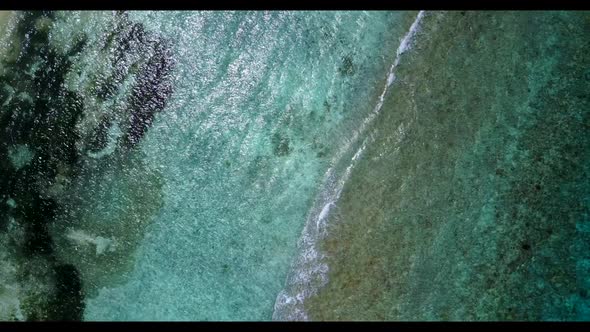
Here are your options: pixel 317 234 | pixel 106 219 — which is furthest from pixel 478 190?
pixel 106 219

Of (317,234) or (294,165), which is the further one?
(294,165)

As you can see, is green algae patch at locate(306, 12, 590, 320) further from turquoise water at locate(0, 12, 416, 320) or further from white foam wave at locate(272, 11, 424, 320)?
turquoise water at locate(0, 12, 416, 320)

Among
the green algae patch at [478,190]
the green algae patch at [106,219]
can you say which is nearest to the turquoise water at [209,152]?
the green algae patch at [106,219]

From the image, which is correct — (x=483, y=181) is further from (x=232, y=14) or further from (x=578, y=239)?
(x=232, y=14)

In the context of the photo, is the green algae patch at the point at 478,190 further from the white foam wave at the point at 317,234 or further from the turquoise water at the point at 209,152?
the turquoise water at the point at 209,152

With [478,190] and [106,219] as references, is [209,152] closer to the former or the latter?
[106,219]

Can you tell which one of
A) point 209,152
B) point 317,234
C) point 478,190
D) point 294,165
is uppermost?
point 209,152
